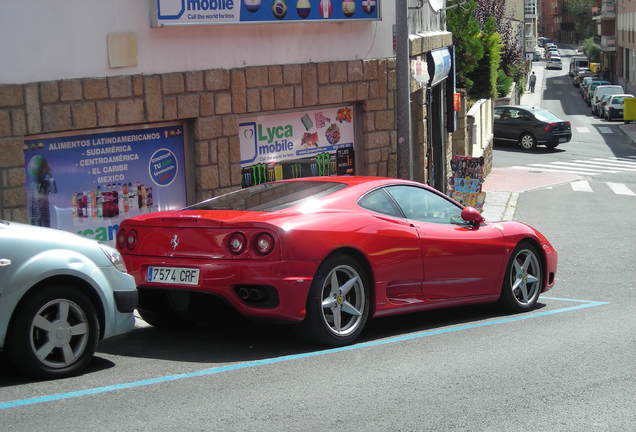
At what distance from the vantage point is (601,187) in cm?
2886

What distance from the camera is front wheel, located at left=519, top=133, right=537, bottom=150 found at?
132 ft

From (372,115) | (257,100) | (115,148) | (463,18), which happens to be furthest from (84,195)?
(463,18)

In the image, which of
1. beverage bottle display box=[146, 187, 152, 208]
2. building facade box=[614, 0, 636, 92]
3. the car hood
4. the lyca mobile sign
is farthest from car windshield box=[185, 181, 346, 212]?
building facade box=[614, 0, 636, 92]

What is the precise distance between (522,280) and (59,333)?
4972mm

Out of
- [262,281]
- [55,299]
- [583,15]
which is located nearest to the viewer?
[55,299]

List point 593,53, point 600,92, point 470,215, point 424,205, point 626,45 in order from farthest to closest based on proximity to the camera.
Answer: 1. point 593,53
2. point 626,45
3. point 600,92
4. point 470,215
5. point 424,205

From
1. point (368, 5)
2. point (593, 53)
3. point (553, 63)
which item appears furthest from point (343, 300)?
point (553, 63)

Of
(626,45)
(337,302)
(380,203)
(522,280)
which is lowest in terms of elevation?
(522,280)

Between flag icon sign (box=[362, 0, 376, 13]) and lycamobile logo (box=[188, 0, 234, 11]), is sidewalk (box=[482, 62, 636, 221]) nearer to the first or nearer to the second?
flag icon sign (box=[362, 0, 376, 13])

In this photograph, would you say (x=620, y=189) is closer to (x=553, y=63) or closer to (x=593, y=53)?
(x=593, y=53)

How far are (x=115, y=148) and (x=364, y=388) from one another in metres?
6.37

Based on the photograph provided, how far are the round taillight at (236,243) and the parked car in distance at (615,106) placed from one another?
52268 millimetres

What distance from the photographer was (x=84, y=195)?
11.5 metres

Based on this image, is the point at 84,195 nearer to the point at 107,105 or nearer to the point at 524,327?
the point at 107,105
